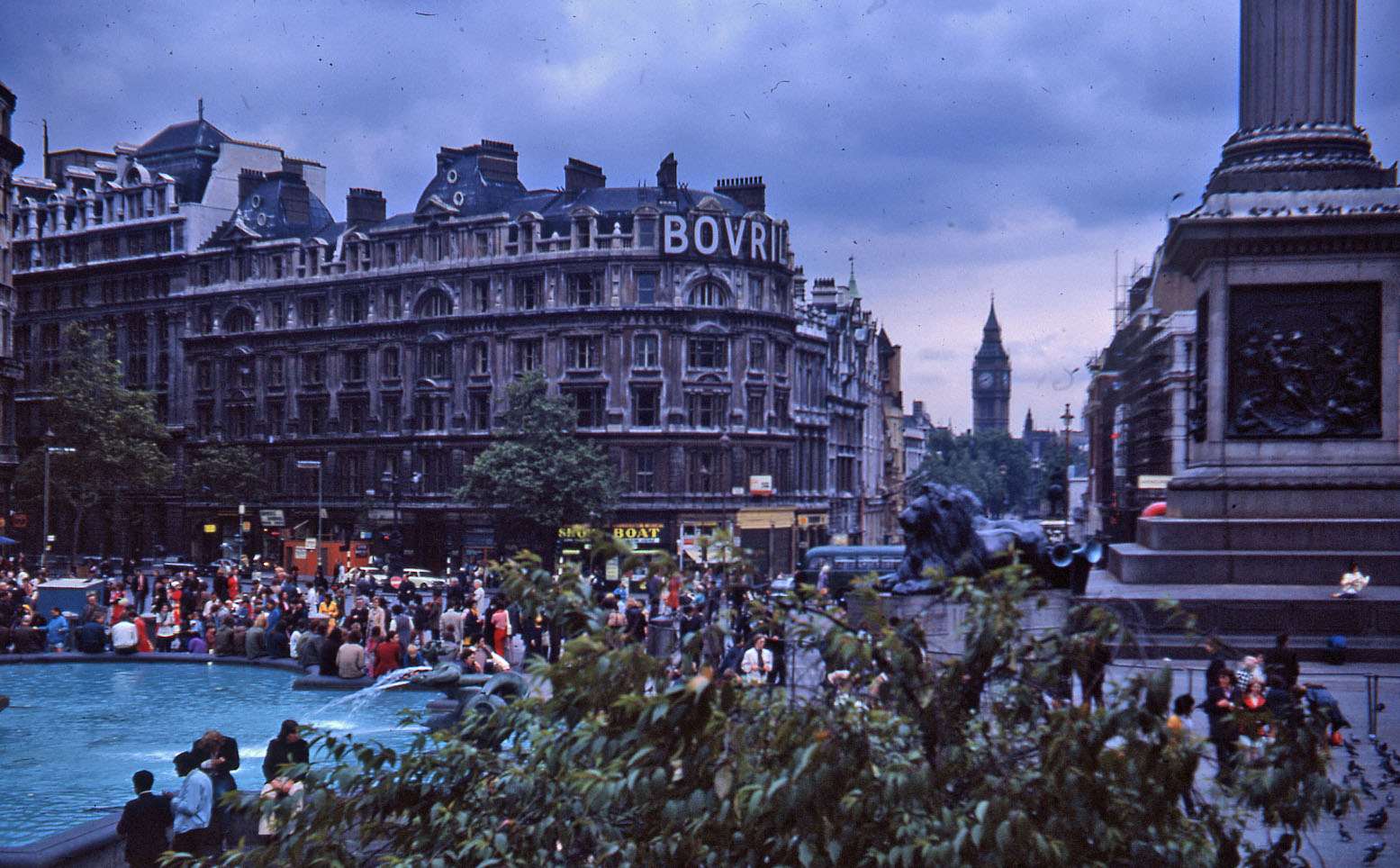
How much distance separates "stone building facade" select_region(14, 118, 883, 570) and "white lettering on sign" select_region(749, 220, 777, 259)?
0.13 m

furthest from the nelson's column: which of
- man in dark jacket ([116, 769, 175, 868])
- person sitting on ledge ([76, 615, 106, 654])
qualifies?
person sitting on ledge ([76, 615, 106, 654])

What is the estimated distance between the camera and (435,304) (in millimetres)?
63844

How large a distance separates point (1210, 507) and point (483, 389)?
145ft

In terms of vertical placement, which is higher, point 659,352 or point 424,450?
point 659,352

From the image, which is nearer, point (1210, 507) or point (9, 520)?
point (1210, 507)

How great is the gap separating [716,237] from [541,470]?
1425cm

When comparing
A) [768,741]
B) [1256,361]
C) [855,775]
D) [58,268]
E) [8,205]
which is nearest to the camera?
[855,775]

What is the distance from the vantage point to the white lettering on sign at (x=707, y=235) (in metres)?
60.3

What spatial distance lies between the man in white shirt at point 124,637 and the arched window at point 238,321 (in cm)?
4511

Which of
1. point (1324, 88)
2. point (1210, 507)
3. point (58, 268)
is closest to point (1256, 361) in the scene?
point (1210, 507)

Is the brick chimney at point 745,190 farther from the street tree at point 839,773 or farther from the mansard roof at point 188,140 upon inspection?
the street tree at point 839,773

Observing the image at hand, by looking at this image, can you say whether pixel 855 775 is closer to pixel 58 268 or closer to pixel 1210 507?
pixel 1210 507

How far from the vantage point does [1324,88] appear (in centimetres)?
2311

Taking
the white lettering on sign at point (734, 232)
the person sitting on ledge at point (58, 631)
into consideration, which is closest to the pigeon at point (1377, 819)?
the person sitting on ledge at point (58, 631)
